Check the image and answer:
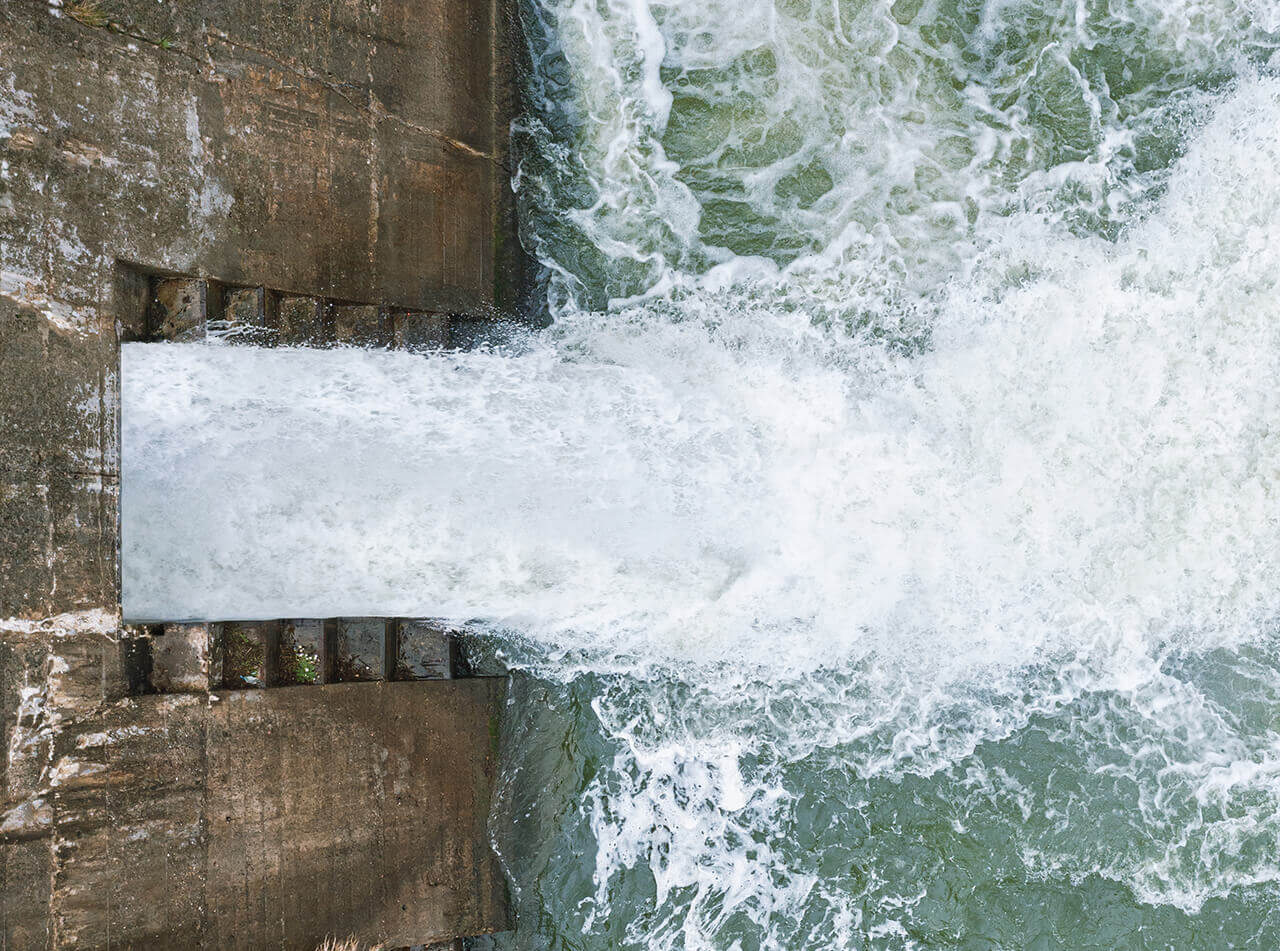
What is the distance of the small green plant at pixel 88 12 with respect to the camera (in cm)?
586

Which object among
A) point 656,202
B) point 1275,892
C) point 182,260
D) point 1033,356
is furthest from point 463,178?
point 1275,892

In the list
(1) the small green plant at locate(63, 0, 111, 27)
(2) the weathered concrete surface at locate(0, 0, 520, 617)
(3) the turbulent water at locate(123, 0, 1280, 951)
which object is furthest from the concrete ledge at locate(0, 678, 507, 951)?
(1) the small green plant at locate(63, 0, 111, 27)

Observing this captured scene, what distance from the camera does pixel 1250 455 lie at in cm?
720

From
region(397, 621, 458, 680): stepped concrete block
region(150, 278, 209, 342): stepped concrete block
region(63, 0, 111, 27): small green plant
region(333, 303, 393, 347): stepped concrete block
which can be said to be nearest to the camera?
region(63, 0, 111, 27): small green plant

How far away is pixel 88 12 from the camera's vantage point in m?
5.94

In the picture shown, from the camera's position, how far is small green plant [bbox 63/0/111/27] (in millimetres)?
5863

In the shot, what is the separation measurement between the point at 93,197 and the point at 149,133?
0.63 metres

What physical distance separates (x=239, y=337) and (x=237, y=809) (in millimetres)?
3502

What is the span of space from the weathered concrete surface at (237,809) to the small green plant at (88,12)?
13.2 feet

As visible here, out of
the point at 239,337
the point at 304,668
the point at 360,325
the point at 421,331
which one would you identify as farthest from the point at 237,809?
the point at 421,331

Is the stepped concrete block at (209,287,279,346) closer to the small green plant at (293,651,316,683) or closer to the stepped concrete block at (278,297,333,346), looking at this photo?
the stepped concrete block at (278,297,333,346)

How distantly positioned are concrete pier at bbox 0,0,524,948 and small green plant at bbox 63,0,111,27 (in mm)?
12

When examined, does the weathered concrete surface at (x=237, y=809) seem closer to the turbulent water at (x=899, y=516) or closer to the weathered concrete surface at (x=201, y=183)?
the turbulent water at (x=899, y=516)

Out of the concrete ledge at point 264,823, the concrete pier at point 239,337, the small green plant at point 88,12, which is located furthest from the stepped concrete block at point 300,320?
the concrete ledge at point 264,823
